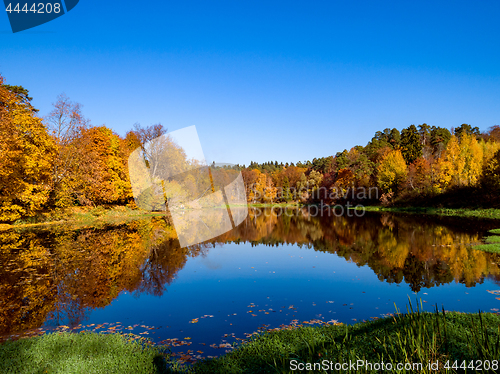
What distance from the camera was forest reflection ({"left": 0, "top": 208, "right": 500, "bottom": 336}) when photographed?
821 centimetres

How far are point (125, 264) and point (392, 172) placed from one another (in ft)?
167

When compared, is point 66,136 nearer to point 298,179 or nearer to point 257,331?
point 257,331

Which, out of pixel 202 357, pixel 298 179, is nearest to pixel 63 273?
pixel 202 357

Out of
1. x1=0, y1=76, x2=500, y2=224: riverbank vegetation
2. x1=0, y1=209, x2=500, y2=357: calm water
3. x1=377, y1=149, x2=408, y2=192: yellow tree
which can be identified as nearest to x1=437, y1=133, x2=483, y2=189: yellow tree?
x1=0, y1=76, x2=500, y2=224: riverbank vegetation

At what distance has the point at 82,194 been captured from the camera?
107ft

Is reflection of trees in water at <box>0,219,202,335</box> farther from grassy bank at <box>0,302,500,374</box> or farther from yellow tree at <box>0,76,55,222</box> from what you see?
yellow tree at <box>0,76,55,222</box>

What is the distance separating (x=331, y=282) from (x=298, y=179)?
88816mm

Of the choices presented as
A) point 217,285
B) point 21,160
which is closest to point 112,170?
point 21,160

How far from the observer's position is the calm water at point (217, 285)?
7.09 m

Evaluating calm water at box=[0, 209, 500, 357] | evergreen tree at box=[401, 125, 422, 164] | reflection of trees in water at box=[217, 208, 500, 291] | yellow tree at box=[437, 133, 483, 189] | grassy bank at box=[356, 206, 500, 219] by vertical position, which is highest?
evergreen tree at box=[401, 125, 422, 164]

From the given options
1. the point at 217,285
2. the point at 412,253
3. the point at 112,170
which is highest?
the point at 112,170

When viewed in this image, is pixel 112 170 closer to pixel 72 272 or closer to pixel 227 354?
pixel 72 272

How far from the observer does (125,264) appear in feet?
42.1

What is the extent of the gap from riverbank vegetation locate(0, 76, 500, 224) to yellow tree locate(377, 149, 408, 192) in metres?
0.18
